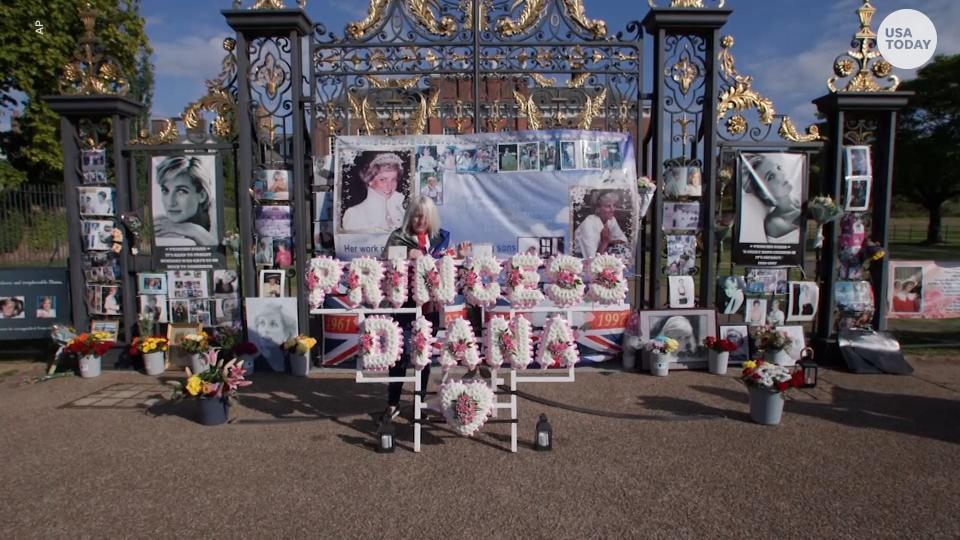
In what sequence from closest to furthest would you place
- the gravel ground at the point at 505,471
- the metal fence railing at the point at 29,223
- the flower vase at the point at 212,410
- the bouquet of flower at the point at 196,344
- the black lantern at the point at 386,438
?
the gravel ground at the point at 505,471 < the black lantern at the point at 386,438 < the flower vase at the point at 212,410 < the bouquet of flower at the point at 196,344 < the metal fence railing at the point at 29,223

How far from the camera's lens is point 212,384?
5.29 meters

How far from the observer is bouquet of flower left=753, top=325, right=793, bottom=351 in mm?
6852

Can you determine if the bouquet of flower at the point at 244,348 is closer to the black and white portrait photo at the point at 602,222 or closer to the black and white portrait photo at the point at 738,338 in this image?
the black and white portrait photo at the point at 602,222

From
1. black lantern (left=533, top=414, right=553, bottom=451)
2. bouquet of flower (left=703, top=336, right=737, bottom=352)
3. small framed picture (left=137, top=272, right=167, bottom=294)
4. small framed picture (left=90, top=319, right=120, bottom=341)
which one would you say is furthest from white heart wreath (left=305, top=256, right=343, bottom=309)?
bouquet of flower (left=703, top=336, right=737, bottom=352)

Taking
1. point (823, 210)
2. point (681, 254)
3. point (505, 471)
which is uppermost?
point (823, 210)

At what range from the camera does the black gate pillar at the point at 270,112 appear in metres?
6.86

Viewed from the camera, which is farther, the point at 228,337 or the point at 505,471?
the point at 228,337

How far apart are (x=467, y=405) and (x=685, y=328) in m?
3.61

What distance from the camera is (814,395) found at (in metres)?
6.09

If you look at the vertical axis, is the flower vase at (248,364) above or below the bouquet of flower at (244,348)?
below

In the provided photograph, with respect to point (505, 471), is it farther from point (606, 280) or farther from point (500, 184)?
point (500, 184)

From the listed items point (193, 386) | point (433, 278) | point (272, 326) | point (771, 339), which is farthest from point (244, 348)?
point (771, 339)

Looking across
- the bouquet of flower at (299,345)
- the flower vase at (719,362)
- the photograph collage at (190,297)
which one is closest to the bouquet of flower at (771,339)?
the flower vase at (719,362)

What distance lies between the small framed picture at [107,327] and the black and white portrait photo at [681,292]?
7179 millimetres
